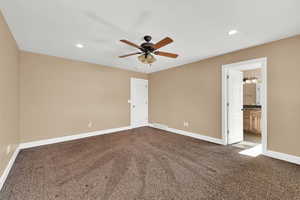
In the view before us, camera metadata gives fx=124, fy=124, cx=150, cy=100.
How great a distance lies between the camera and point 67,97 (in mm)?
3686

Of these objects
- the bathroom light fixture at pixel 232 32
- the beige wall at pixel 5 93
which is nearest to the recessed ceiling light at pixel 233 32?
the bathroom light fixture at pixel 232 32

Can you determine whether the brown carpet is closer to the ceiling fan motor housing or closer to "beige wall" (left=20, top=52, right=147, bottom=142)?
"beige wall" (left=20, top=52, right=147, bottom=142)

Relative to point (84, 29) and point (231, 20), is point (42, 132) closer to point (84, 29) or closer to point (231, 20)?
point (84, 29)

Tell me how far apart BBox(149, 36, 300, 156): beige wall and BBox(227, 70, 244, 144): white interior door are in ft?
0.84

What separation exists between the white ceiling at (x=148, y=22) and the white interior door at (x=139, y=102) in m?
2.55

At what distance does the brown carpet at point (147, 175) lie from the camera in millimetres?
1583

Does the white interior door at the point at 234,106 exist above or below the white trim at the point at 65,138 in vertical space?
above

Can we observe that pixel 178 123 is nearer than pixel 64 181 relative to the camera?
No

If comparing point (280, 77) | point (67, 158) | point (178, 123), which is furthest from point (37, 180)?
point (280, 77)

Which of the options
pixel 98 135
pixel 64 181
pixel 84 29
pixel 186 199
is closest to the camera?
pixel 186 199

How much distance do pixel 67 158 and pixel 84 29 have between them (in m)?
2.51

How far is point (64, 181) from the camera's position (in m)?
1.82

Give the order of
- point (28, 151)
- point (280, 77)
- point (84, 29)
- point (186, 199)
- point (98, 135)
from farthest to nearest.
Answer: point (98, 135)
point (28, 151)
point (280, 77)
point (84, 29)
point (186, 199)

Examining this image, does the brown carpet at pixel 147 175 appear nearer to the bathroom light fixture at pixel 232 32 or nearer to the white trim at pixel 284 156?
the white trim at pixel 284 156
